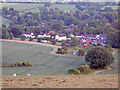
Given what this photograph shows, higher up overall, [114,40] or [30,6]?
[30,6]

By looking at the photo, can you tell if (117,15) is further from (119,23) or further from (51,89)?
(51,89)

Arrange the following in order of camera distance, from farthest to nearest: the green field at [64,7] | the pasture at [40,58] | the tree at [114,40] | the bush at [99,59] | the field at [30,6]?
the green field at [64,7]
the field at [30,6]
the tree at [114,40]
the pasture at [40,58]
the bush at [99,59]

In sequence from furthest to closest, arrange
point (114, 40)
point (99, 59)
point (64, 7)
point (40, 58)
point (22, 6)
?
point (64, 7) < point (22, 6) < point (114, 40) < point (40, 58) < point (99, 59)

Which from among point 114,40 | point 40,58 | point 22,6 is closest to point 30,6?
point 22,6

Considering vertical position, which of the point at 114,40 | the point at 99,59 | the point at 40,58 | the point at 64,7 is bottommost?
the point at 40,58

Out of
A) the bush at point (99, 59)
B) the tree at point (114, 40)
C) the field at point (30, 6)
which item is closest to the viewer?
the bush at point (99, 59)

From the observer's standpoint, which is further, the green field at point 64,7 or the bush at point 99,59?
the green field at point 64,7

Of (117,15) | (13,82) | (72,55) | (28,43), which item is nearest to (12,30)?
(28,43)

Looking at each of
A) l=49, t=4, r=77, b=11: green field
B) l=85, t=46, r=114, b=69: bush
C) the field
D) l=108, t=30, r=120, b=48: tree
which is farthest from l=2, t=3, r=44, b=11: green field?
l=85, t=46, r=114, b=69: bush

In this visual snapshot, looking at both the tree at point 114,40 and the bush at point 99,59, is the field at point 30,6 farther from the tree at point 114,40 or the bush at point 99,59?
the bush at point 99,59

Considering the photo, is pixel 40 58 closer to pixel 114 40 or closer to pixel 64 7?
pixel 114 40

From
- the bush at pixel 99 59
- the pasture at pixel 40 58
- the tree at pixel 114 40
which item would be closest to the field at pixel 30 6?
the tree at pixel 114 40

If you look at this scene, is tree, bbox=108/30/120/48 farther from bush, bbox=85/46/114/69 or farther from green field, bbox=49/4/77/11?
green field, bbox=49/4/77/11
